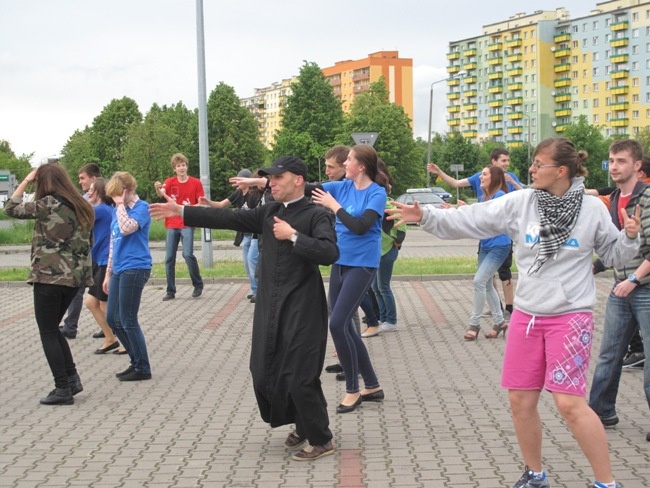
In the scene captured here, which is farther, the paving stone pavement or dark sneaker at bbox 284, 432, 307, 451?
dark sneaker at bbox 284, 432, 307, 451

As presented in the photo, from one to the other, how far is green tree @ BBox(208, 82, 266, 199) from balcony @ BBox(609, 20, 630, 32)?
65101mm

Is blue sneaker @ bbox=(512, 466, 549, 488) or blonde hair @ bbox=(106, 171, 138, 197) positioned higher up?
blonde hair @ bbox=(106, 171, 138, 197)

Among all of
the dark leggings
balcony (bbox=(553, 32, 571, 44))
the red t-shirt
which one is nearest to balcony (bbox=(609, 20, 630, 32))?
balcony (bbox=(553, 32, 571, 44))

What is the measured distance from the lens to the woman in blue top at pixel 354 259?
22.9 feet

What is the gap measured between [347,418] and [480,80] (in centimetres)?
15835

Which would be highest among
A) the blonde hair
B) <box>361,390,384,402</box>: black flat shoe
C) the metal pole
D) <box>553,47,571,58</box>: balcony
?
<box>553,47,571,58</box>: balcony

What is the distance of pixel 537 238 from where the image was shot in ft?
16.0

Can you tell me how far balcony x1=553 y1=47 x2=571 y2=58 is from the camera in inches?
5443

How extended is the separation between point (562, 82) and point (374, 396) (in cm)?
14054

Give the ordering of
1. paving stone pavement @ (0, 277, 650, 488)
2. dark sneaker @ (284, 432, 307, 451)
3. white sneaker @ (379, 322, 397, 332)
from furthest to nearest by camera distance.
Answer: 1. white sneaker @ (379, 322, 397, 332)
2. dark sneaker @ (284, 432, 307, 451)
3. paving stone pavement @ (0, 277, 650, 488)

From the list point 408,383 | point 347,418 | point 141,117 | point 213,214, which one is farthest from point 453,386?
point 141,117

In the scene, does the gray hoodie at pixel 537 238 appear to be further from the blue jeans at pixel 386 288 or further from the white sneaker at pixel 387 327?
the white sneaker at pixel 387 327

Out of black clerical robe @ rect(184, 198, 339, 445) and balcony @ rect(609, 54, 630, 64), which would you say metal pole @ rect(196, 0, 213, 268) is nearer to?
black clerical robe @ rect(184, 198, 339, 445)

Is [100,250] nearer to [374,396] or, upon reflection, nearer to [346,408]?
[374,396]
